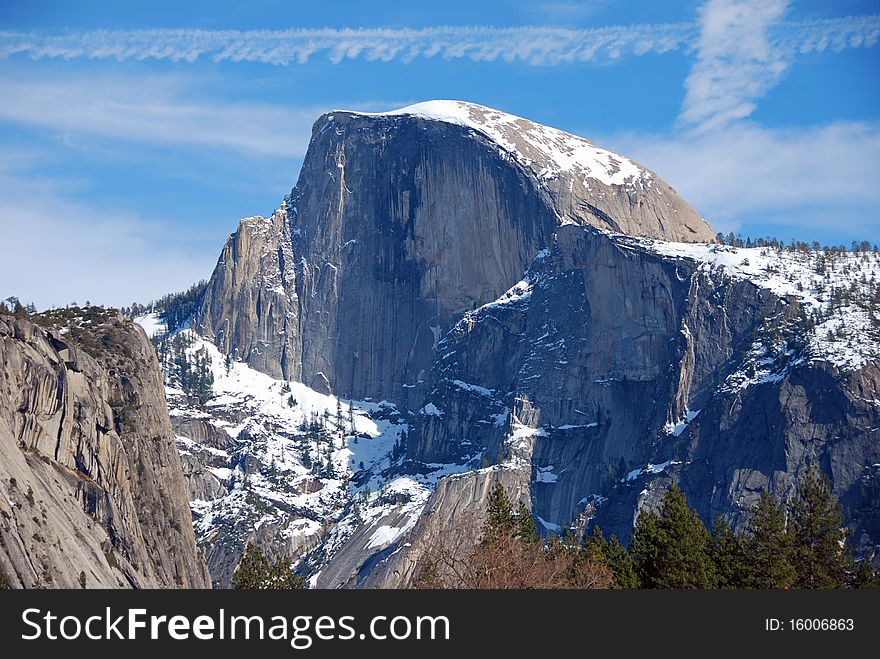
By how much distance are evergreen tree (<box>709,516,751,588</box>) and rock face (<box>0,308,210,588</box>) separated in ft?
169

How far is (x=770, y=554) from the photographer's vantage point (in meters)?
107

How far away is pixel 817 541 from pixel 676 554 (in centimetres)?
1311

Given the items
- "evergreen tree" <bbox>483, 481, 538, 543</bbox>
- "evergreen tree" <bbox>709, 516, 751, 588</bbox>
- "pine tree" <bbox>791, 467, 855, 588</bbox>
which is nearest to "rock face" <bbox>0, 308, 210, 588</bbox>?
"evergreen tree" <bbox>483, 481, 538, 543</bbox>

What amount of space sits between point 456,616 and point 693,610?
32.8 feet

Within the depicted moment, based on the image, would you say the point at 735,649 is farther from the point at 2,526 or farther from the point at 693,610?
the point at 2,526

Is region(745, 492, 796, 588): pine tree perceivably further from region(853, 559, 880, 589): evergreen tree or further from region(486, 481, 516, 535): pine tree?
region(486, 481, 516, 535): pine tree

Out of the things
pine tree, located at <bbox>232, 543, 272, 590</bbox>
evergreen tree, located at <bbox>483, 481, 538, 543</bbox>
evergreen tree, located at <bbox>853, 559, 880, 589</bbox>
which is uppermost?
evergreen tree, located at <bbox>483, 481, 538, 543</bbox>

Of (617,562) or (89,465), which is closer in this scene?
(617,562)

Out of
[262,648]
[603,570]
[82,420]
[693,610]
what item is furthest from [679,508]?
[82,420]

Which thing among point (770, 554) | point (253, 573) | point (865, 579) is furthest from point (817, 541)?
point (253, 573)

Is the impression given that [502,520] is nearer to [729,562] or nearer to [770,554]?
[729,562]

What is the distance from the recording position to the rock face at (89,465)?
120062 mm

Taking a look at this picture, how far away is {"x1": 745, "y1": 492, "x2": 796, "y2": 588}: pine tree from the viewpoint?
101062 mm

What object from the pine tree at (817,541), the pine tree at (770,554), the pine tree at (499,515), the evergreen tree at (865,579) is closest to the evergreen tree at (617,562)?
the pine tree at (499,515)
